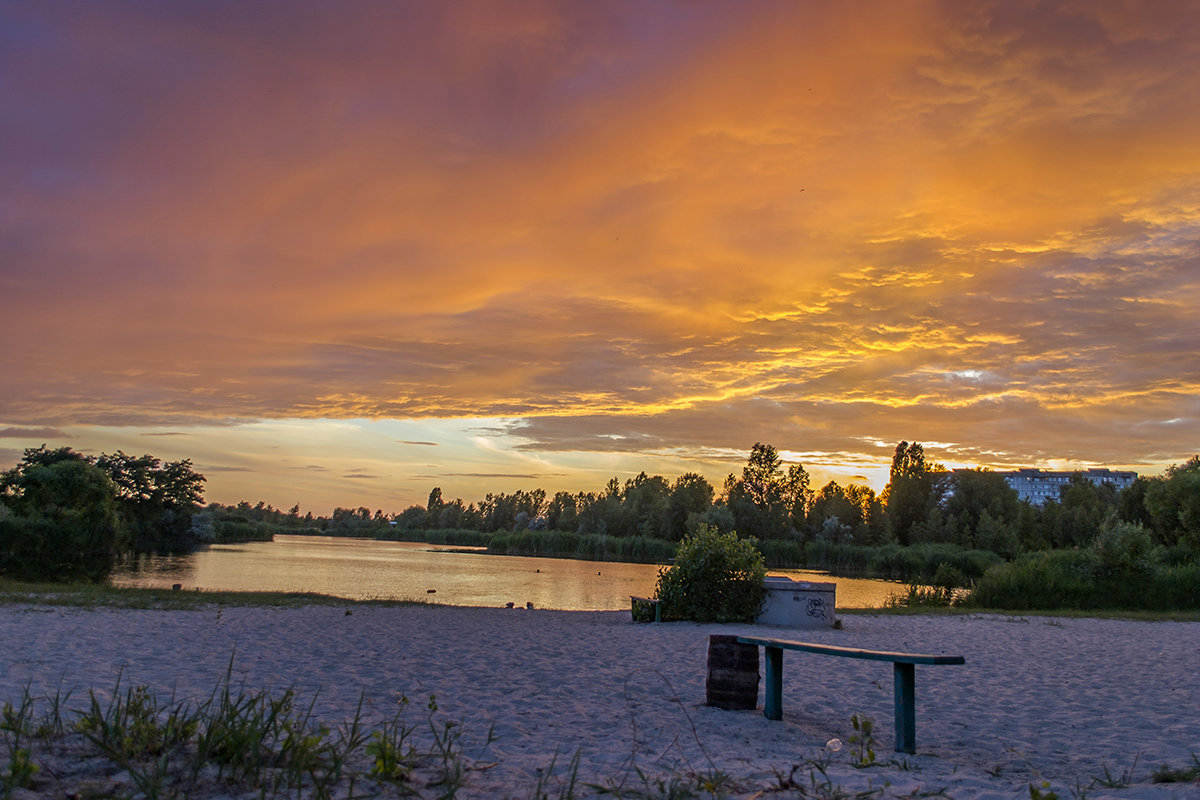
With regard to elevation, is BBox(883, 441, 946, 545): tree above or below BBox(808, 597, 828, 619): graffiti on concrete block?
above

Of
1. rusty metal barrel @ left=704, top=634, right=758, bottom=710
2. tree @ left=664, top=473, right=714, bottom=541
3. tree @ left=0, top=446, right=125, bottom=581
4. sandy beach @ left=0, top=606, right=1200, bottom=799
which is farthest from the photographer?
tree @ left=664, top=473, right=714, bottom=541

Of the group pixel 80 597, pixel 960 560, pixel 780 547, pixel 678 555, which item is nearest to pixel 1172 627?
pixel 678 555

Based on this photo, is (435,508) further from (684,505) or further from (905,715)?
(905,715)

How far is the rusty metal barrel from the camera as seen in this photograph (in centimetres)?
672

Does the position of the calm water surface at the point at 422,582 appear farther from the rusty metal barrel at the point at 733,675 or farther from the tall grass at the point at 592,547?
the tall grass at the point at 592,547

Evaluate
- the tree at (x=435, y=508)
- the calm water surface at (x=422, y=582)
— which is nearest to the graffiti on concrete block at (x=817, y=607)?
the calm water surface at (x=422, y=582)

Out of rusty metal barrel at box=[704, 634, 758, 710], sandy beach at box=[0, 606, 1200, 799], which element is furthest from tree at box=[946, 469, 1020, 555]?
rusty metal barrel at box=[704, 634, 758, 710]

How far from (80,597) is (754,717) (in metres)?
Answer: 14.4

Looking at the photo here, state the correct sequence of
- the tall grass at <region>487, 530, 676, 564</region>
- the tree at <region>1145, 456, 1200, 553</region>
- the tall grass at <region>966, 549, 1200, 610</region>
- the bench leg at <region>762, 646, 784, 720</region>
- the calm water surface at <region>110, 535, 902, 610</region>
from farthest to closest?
1. the tall grass at <region>487, 530, 676, 564</region>
2. the tree at <region>1145, 456, 1200, 553</region>
3. the calm water surface at <region>110, 535, 902, 610</region>
4. the tall grass at <region>966, 549, 1200, 610</region>
5. the bench leg at <region>762, 646, 784, 720</region>

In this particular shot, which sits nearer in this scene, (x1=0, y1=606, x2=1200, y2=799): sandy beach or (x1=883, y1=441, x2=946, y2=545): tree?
(x1=0, y1=606, x2=1200, y2=799): sandy beach

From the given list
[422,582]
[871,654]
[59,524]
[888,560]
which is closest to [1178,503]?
[888,560]

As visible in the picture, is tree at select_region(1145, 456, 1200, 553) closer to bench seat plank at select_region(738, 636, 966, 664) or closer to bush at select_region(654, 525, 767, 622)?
bush at select_region(654, 525, 767, 622)

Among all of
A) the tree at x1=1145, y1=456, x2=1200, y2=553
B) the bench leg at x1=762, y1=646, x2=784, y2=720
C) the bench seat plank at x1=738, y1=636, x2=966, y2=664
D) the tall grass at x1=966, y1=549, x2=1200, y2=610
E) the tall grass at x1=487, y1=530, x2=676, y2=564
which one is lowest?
the tall grass at x1=487, y1=530, x2=676, y2=564

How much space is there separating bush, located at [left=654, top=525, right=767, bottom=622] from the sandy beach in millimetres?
1241
